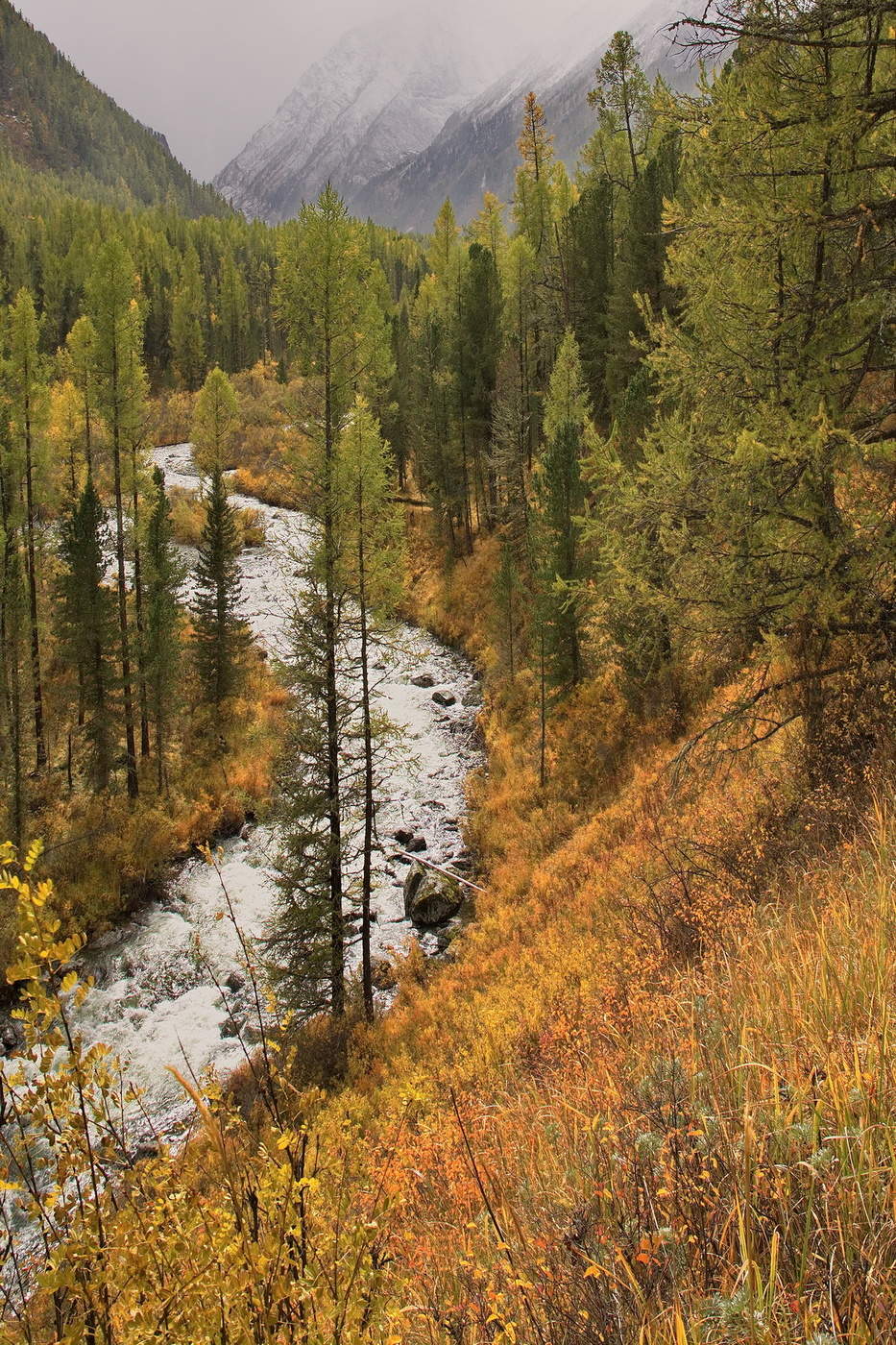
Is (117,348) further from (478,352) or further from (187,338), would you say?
(187,338)

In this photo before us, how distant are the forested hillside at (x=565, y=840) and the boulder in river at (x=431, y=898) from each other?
114mm

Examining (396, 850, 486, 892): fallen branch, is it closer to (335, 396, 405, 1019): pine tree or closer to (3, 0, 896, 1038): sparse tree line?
(3, 0, 896, 1038): sparse tree line

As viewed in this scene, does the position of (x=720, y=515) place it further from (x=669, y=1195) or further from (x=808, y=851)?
(x=669, y=1195)

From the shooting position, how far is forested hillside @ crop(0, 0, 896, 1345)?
2.00 m

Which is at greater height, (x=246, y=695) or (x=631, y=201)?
(x=631, y=201)

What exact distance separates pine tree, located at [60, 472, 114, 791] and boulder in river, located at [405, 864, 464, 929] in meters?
10.8

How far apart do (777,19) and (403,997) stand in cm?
1474

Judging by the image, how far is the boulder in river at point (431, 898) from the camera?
55.1 ft

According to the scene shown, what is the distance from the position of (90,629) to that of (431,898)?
522 inches

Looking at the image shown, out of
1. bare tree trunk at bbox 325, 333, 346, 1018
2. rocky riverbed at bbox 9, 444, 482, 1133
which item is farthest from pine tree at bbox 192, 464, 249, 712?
bare tree trunk at bbox 325, 333, 346, 1018

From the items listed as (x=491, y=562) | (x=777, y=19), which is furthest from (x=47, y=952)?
(x=491, y=562)

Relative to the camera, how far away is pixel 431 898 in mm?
16938

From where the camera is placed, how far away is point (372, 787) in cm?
1417

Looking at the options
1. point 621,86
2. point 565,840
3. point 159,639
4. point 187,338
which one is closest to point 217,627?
point 159,639
